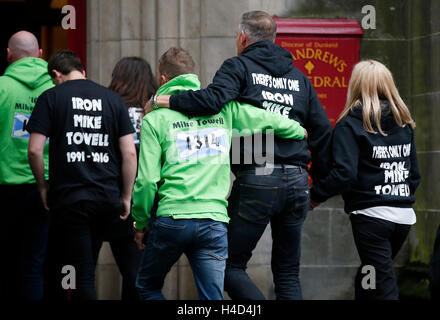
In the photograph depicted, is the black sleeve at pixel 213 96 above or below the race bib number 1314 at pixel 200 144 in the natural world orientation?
above

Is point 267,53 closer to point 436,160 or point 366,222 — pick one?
point 366,222

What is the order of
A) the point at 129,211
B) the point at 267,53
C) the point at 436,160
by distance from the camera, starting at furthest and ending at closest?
1. the point at 436,160
2. the point at 129,211
3. the point at 267,53

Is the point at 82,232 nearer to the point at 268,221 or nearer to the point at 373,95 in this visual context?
the point at 268,221

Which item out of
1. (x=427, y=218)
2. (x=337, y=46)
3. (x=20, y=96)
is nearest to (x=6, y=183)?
(x=20, y=96)

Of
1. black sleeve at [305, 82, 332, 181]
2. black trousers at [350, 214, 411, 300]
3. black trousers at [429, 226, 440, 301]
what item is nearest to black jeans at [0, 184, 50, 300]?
black sleeve at [305, 82, 332, 181]

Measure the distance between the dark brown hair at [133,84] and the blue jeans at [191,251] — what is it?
1.68 m

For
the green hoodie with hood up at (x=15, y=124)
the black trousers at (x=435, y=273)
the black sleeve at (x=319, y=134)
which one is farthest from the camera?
the green hoodie with hood up at (x=15, y=124)

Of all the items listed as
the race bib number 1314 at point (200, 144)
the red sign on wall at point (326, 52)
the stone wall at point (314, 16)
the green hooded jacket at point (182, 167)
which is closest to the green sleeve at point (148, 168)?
the green hooded jacket at point (182, 167)

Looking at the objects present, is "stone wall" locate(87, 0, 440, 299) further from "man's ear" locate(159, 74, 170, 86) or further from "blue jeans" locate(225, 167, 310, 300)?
"man's ear" locate(159, 74, 170, 86)

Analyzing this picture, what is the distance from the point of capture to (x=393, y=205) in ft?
16.8

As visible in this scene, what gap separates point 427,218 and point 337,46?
1.84 meters

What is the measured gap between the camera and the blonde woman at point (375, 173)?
16.7 feet

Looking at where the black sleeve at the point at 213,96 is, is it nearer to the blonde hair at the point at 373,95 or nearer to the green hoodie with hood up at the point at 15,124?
the blonde hair at the point at 373,95

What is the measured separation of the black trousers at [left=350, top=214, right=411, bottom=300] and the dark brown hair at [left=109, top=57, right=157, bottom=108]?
1919 millimetres
